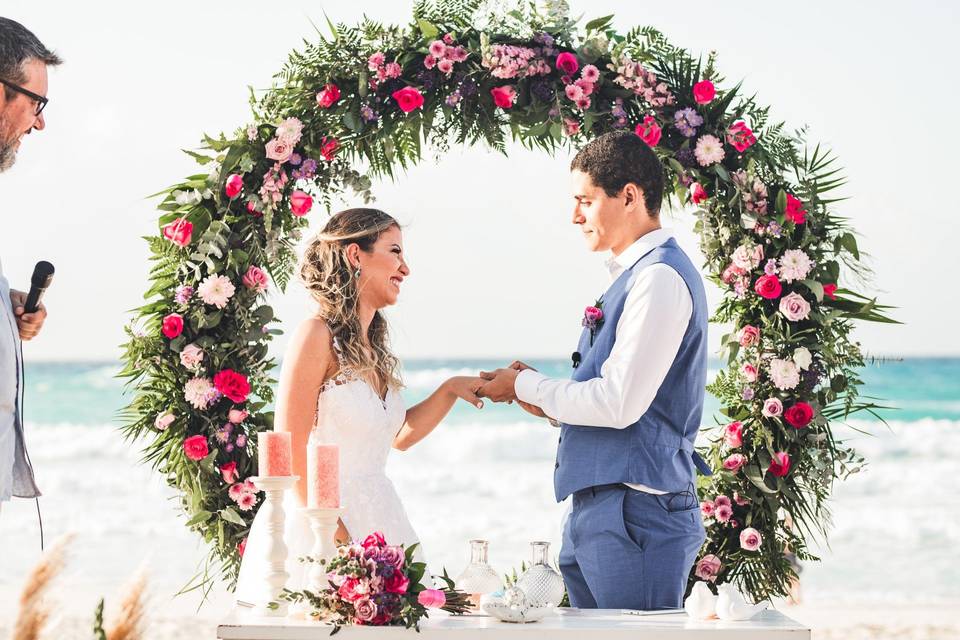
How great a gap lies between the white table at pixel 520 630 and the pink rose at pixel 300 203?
2.25m

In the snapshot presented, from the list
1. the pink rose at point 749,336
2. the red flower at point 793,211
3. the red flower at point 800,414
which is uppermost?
the red flower at point 793,211

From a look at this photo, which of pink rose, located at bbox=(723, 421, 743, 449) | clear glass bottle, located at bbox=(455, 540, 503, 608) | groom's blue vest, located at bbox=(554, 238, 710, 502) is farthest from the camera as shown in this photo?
pink rose, located at bbox=(723, 421, 743, 449)

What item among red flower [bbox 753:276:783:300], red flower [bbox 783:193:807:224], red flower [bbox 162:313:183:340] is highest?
red flower [bbox 783:193:807:224]

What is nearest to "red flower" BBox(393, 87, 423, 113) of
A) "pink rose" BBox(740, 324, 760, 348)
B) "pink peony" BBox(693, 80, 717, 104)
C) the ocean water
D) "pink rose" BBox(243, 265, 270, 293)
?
"pink rose" BBox(243, 265, 270, 293)

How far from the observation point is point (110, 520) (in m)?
15.6

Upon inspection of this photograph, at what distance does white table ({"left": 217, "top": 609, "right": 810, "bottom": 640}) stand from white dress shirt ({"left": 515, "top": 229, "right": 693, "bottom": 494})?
0.75 m

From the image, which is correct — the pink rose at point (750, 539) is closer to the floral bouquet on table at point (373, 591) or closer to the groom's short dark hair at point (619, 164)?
the groom's short dark hair at point (619, 164)

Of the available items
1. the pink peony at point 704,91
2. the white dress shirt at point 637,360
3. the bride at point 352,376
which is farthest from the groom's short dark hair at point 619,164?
the pink peony at point 704,91

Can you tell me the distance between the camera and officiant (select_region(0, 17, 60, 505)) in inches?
126

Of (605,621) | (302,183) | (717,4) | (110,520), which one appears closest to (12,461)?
(605,621)

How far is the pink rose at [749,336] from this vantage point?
17.0 feet

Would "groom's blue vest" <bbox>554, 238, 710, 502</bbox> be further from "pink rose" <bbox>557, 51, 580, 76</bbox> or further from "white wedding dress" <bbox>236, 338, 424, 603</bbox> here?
"pink rose" <bbox>557, 51, 580, 76</bbox>

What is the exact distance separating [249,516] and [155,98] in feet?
54.6

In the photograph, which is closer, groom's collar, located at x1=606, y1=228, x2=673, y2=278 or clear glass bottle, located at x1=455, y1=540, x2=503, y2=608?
clear glass bottle, located at x1=455, y1=540, x2=503, y2=608
